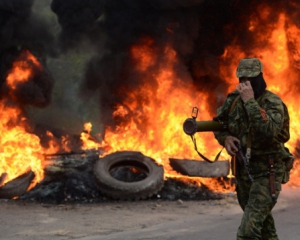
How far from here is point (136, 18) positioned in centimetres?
1953

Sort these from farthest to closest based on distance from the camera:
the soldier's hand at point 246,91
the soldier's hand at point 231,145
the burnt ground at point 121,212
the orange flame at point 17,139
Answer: the orange flame at point 17,139, the burnt ground at point 121,212, the soldier's hand at point 231,145, the soldier's hand at point 246,91

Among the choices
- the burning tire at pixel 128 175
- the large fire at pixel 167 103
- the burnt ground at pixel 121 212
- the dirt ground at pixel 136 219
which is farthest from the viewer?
the large fire at pixel 167 103

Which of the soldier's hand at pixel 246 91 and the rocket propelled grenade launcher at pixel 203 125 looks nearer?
the soldier's hand at pixel 246 91

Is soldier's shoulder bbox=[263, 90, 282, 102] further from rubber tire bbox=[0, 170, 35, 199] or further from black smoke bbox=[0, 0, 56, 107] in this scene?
black smoke bbox=[0, 0, 56, 107]

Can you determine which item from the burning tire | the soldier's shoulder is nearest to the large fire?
the burning tire

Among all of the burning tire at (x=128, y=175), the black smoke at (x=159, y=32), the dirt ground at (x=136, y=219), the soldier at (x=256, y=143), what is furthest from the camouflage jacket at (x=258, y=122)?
the black smoke at (x=159, y=32)

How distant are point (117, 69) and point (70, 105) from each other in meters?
10.0

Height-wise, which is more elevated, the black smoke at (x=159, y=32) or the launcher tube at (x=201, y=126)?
the black smoke at (x=159, y=32)

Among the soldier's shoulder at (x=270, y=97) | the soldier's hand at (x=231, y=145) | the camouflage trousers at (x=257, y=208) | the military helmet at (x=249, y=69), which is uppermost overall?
the military helmet at (x=249, y=69)

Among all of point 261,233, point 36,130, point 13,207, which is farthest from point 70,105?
point 261,233

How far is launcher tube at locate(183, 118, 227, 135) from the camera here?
194 inches

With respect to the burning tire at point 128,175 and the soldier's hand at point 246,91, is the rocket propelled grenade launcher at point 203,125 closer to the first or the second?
the soldier's hand at point 246,91

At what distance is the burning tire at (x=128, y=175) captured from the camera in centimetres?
1195

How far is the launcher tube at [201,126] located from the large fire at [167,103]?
10036 millimetres
